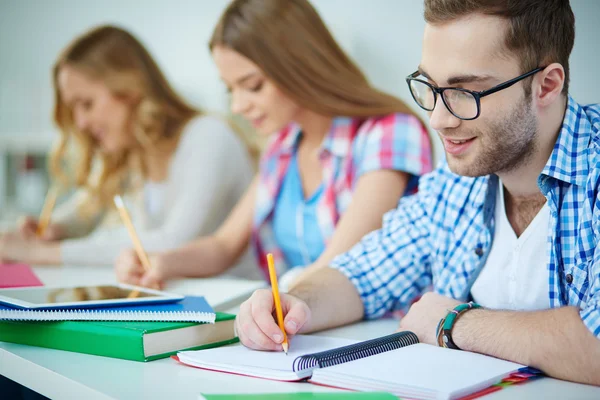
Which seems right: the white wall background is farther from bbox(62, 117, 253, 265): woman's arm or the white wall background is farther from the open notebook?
the open notebook

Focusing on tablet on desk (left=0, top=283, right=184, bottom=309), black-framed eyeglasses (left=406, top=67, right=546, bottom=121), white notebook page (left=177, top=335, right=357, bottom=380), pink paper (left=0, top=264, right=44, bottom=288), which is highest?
black-framed eyeglasses (left=406, top=67, right=546, bottom=121)

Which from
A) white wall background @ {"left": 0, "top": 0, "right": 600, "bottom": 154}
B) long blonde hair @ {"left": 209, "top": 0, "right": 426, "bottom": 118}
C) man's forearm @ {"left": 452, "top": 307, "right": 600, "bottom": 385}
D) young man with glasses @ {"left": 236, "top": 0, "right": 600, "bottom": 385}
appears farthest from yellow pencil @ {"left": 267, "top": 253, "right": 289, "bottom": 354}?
long blonde hair @ {"left": 209, "top": 0, "right": 426, "bottom": 118}

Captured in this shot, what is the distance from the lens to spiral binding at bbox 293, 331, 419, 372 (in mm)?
810

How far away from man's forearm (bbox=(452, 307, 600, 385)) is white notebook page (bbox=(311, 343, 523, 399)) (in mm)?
21

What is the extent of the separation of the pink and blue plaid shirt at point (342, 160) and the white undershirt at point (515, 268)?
0.46 meters

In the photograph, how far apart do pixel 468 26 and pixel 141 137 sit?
1567 millimetres

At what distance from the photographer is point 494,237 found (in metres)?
1.13

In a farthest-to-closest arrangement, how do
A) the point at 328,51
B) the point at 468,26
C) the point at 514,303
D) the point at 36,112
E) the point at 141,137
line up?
the point at 36,112
the point at 141,137
the point at 328,51
the point at 514,303
the point at 468,26

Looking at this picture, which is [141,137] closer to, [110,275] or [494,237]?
[110,275]

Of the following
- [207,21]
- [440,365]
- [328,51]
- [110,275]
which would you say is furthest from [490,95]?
[207,21]

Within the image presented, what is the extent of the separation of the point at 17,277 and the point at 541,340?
1.11 m

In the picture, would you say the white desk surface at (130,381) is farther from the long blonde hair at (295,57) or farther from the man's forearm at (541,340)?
the long blonde hair at (295,57)

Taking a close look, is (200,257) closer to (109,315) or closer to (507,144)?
(109,315)

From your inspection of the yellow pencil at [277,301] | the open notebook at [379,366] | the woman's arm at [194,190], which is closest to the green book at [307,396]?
the open notebook at [379,366]
